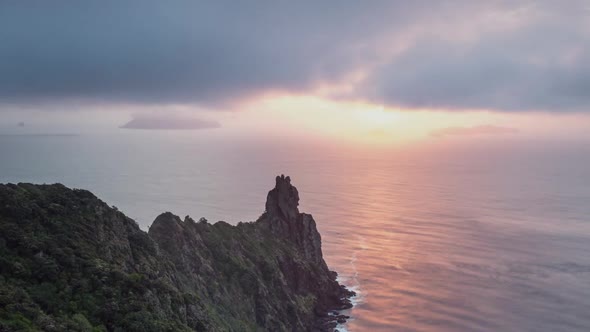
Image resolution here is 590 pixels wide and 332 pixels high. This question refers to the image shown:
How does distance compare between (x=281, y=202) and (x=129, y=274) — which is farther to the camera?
(x=281, y=202)

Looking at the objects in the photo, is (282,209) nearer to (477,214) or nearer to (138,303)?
(138,303)

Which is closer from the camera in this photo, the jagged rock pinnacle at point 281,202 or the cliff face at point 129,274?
the cliff face at point 129,274

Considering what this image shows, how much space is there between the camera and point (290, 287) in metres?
83.9

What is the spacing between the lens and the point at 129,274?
150 ft

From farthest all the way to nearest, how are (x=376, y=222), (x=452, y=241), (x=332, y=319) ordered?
(x=376, y=222) < (x=452, y=241) < (x=332, y=319)

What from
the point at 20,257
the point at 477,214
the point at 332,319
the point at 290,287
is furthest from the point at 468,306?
the point at 477,214

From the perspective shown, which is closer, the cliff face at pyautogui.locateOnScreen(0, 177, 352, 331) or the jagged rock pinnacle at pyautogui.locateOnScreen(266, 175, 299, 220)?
the cliff face at pyautogui.locateOnScreen(0, 177, 352, 331)

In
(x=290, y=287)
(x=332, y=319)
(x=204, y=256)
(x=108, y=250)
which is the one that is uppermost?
(x=108, y=250)

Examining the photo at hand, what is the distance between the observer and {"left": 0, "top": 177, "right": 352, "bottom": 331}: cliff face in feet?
125

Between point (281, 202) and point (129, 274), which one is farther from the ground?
point (281, 202)

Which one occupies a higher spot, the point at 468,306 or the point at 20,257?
the point at 20,257

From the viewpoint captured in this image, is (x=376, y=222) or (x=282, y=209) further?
(x=376, y=222)

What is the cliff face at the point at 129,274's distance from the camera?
38219 millimetres

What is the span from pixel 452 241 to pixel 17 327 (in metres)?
123
